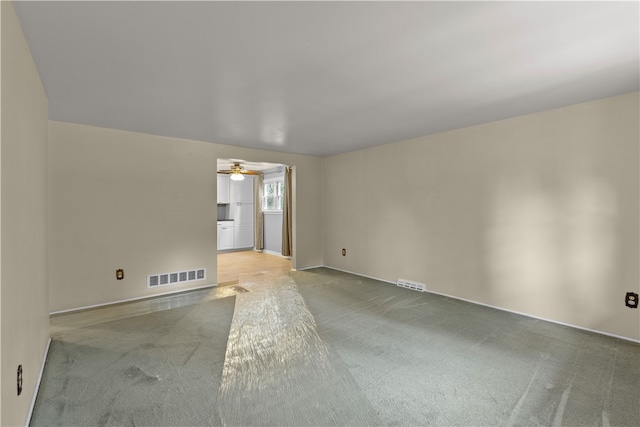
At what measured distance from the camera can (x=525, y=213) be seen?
3357mm

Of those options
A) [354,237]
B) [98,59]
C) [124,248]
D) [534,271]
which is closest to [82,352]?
[124,248]

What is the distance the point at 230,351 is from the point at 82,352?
3.97 feet

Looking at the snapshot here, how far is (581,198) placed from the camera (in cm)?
297

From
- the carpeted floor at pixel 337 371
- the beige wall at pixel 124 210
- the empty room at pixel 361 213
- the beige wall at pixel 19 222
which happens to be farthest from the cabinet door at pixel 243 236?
the beige wall at pixel 19 222

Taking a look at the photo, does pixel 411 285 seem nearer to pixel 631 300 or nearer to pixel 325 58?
pixel 631 300

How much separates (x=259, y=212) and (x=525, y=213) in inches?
247

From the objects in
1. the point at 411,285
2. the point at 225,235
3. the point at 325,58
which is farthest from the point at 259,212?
the point at 325,58

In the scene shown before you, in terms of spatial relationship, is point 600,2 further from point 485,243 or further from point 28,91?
point 28,91

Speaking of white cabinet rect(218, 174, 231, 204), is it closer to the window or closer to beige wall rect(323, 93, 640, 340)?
the window

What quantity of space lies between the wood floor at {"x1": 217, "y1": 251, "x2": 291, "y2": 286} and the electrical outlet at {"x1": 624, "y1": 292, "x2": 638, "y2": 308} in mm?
4626

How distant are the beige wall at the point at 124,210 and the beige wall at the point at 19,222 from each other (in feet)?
4.77

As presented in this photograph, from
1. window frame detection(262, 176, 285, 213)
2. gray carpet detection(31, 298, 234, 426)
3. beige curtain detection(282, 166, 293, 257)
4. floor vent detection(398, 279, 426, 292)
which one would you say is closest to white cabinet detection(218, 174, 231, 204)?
window frame detection(262, 176, 285, 213)

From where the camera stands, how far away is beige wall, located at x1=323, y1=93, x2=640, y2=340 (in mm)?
2785

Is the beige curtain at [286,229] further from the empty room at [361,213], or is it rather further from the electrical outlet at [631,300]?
the electrical outlet at [631,300]
